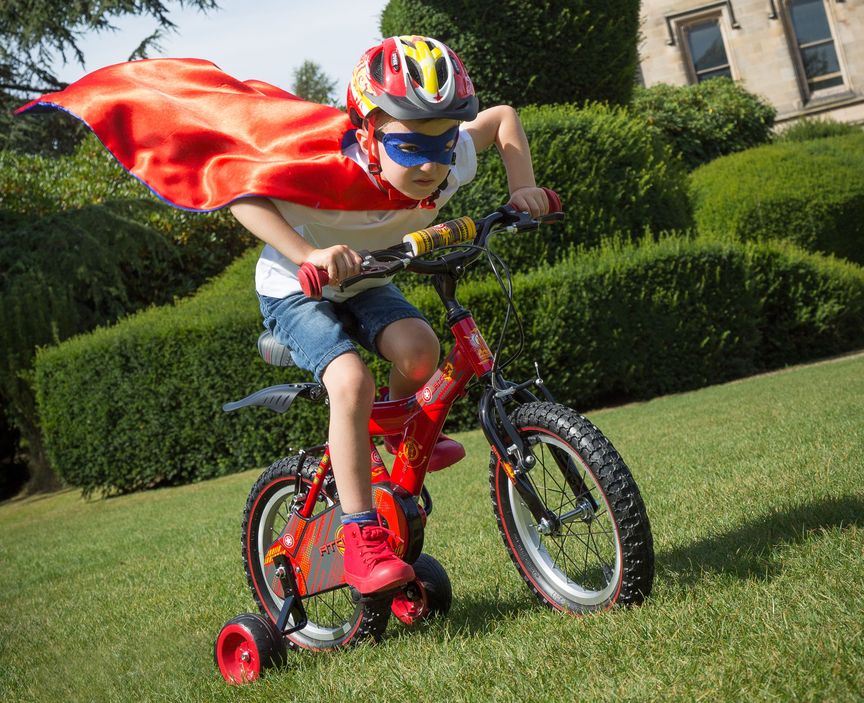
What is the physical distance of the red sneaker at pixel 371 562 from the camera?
10.4 ft

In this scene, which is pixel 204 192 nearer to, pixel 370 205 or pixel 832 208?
pixel 370 205

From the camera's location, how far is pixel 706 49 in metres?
28.3

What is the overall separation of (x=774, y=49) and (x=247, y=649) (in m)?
27.5

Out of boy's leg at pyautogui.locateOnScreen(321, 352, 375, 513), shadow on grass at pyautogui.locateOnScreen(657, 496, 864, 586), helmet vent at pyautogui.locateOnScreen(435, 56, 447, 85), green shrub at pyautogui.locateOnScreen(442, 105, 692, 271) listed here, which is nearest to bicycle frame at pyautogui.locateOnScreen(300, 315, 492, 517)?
boy's leg at pyautogui.locateOnScreen(321, 352, 375, 513)

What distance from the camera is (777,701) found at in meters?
2.26

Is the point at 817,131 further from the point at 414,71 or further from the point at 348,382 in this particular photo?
the point at 348,382

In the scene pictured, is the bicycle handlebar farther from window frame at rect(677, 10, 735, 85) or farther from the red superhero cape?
window frame at rect(677, 10, 735, 85)

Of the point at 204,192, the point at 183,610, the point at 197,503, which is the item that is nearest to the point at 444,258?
the point at 204,192

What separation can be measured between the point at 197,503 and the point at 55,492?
191 inches

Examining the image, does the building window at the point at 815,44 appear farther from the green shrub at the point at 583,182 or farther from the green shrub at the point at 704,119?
the green shrub at the point at 583,182

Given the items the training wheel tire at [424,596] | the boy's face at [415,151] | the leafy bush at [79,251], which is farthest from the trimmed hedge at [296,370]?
the boy's face at [415,151]

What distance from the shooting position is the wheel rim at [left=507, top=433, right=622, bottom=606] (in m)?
3.21

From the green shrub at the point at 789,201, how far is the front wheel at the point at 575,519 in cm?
1255

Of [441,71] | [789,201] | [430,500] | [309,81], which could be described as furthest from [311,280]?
[309,81]
